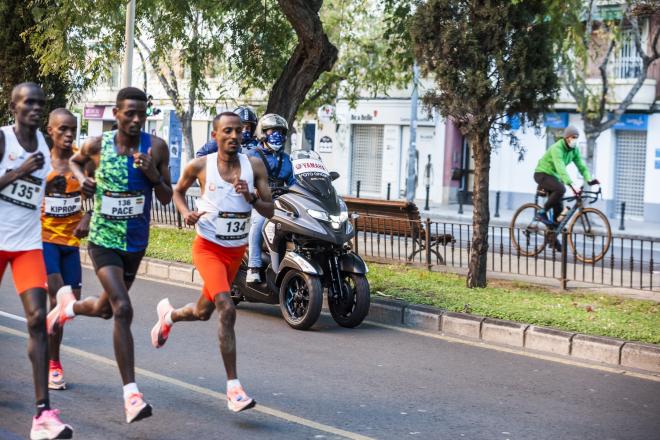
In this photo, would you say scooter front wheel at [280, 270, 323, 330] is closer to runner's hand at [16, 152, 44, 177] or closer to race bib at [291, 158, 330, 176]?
race bib at [291, 158, 330, 176]

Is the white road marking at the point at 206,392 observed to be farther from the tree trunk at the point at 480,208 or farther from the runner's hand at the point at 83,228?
the tree trunk at the point at 480,208

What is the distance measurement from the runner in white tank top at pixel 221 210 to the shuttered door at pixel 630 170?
95.7 feet

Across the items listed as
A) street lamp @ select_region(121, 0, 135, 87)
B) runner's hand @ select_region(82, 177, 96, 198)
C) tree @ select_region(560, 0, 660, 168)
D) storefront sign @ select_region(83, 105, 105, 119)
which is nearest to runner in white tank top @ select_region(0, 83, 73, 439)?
runner's hand @ select_region(82, 177, 96, 198)

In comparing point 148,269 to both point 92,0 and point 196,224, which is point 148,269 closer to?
point 92,0

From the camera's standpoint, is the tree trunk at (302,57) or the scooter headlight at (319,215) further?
the tree trunk at (302,57)

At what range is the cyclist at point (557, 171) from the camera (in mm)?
15477

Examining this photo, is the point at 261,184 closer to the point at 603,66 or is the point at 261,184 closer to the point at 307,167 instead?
the point at 307,167

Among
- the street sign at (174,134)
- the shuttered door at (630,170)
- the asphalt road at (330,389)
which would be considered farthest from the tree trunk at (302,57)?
the street sign at (174,134)

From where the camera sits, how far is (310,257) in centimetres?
957

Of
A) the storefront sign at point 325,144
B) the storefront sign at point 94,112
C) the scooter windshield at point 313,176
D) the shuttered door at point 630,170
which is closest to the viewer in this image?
the scooter windshield at point 313,176

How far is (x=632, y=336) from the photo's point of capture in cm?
885

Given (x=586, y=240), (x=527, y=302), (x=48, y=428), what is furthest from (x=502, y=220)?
(x=48, y=428)

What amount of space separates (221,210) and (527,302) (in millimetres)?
5080

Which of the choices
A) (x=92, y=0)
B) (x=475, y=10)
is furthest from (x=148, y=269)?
(x=475, y=10)
